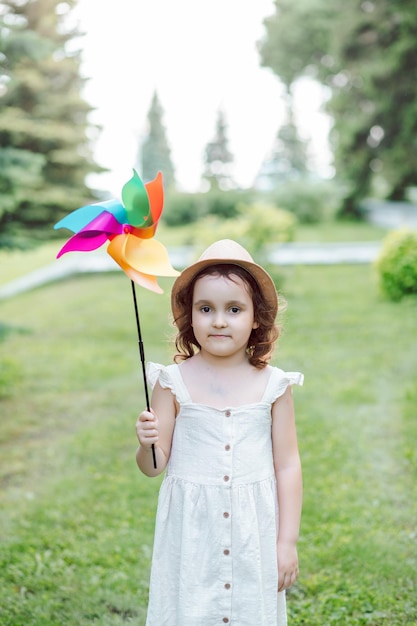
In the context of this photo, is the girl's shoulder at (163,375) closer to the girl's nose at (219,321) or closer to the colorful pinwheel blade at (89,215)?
the girl's nose at (219,321)

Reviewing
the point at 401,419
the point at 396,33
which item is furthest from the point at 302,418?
the point at 396,33

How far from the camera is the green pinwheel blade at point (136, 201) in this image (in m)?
2.02

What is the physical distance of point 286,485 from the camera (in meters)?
2.16

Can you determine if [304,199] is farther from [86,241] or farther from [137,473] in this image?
[86,241]

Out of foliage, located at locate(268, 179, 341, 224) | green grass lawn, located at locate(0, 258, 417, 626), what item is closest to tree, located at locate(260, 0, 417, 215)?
foliage, located at locate(268, 179, 341, 224)

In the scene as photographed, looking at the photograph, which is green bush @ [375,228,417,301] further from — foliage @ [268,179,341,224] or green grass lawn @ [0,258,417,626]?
foliage @ [268,179,341,224]

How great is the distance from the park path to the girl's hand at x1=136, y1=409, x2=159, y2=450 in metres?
12.5

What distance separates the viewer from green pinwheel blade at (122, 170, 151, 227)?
6.63 feet

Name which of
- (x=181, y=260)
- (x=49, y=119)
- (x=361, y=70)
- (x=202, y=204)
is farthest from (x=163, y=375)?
(x=202, y=204)

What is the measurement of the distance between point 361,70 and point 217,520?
16.5 m

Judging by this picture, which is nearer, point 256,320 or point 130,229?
point 130,229

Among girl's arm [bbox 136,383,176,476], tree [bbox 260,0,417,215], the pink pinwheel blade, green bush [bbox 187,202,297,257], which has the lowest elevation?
green bush [bbox 187,202,297,257]

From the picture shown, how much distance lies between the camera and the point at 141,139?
43500 millimetres

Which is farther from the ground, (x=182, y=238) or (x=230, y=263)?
(x=230, y=263)
